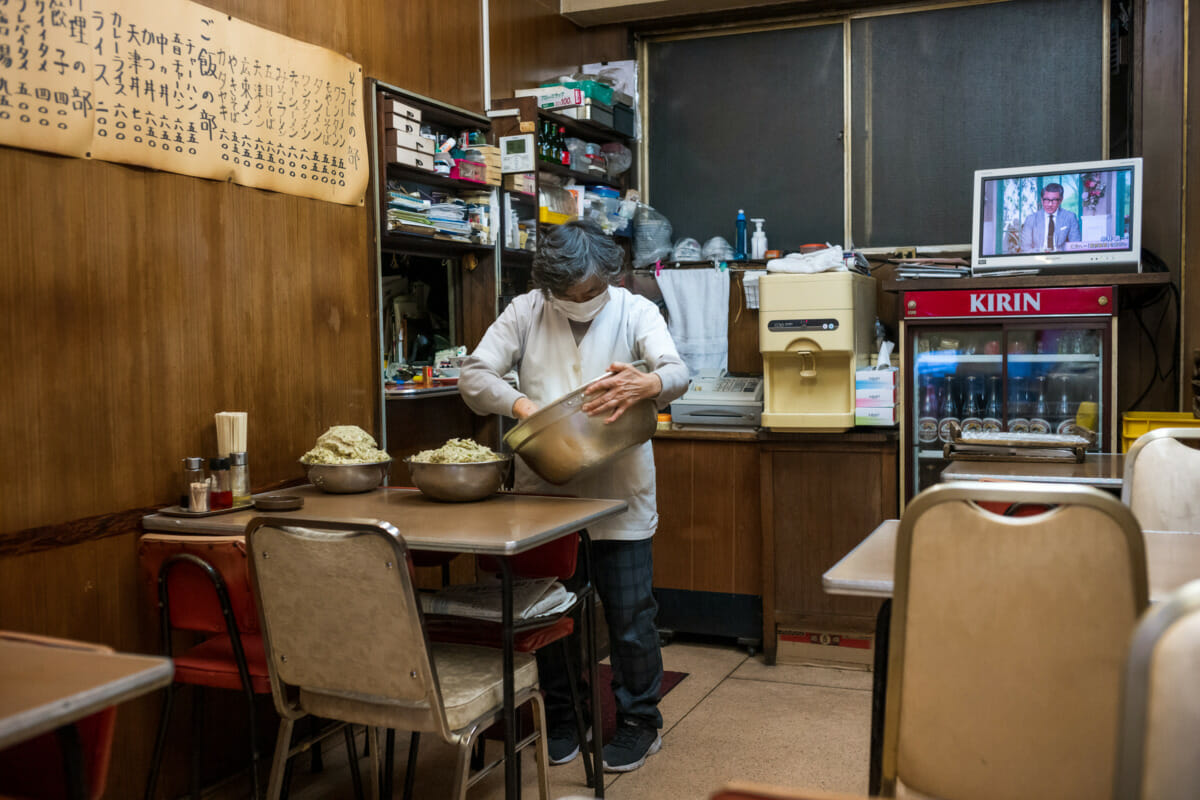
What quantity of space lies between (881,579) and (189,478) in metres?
1.86

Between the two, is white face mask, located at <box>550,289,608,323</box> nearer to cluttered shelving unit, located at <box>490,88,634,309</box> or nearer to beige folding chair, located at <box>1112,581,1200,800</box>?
cluttered shelving unit, located at <box>490,88,634,309</box>

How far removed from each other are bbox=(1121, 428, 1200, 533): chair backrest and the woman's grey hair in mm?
1480

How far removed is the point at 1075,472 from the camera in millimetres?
3027

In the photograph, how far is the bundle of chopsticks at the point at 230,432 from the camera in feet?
9.24

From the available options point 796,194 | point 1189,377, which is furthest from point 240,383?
point 1189,377

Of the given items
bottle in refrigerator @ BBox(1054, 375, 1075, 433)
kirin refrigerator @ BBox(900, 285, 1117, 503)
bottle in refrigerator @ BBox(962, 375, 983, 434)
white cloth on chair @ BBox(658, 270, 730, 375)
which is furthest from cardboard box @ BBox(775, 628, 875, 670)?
white cloth on chair @ BBox(658, 270, 730, 375)

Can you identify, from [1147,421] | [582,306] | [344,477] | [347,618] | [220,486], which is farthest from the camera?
[1147,421]

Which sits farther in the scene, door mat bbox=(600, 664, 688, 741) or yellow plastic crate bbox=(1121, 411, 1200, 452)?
yellow plastic crate bbox=(1121, 411, 1200, 452)

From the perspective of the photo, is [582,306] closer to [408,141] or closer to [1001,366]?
[408,141]

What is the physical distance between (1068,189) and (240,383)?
3187mm

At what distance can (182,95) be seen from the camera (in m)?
2.81

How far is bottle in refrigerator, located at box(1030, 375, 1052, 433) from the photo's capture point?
4156mm

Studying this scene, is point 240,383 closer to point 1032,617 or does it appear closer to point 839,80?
point 1032,617

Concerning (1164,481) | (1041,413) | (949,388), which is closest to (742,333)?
(949,388)
